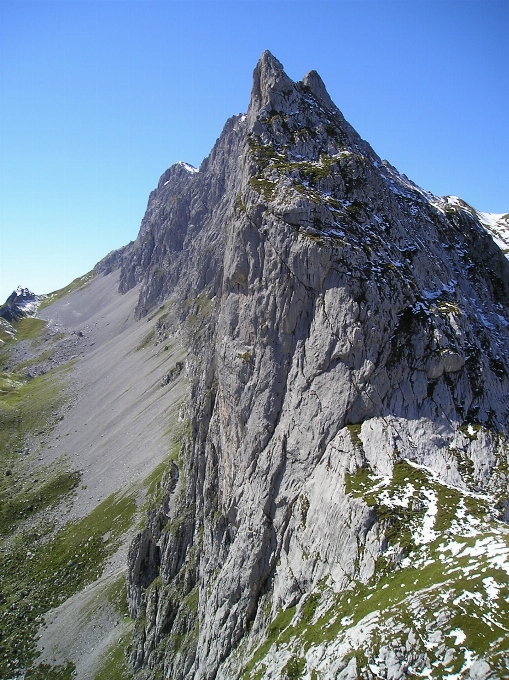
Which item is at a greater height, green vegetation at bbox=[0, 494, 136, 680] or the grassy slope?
the grassy slope

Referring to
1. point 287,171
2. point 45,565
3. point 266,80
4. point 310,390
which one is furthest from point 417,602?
point 45,565

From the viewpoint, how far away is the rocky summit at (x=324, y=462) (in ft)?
70.5

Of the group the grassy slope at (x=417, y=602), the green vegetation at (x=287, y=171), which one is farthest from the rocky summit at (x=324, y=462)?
the green vegetation at (x=287, y=171)

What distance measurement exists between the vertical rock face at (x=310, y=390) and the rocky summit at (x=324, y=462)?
0.17m

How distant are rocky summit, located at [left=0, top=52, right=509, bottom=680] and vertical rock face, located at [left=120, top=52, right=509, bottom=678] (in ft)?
0.57

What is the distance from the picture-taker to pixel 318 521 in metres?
28.9

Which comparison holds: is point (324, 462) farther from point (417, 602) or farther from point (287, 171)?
point (287, 171)

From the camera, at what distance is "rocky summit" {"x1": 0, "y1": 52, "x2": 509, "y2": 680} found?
2150 cm

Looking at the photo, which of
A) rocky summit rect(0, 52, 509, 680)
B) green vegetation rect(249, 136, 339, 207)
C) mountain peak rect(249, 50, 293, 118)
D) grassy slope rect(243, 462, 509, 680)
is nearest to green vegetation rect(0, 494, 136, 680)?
rocky summit rect(0, 52, 509, 680)

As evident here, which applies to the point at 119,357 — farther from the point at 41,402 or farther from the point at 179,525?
the point at 179,525

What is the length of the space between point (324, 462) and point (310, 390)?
18.9 feet

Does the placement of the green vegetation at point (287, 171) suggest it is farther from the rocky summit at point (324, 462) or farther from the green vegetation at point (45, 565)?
the green vegetation at point (45, 565)

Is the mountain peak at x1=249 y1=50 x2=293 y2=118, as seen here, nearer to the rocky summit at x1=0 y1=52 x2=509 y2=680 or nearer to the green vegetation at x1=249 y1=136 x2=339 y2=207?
the rocky summit at x1=0 y1=52 x2=509 y2=680

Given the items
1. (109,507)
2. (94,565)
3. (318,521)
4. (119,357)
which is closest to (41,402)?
(119,357)
